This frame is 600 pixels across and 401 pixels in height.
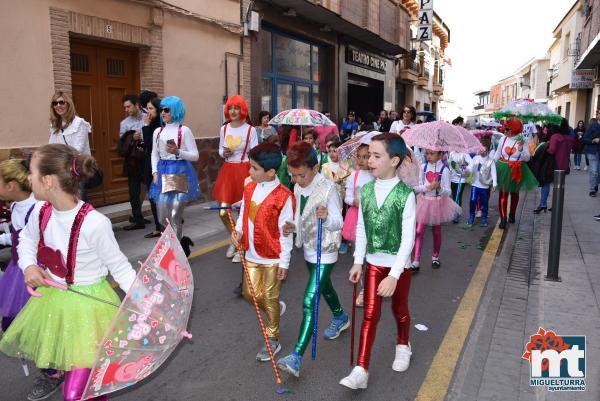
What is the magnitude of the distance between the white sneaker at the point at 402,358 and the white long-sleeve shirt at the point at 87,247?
206 cm

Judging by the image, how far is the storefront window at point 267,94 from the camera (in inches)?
537

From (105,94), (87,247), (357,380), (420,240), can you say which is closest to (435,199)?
(420,240)

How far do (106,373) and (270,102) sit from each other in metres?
12.5

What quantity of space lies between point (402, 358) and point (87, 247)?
2349 millimetres

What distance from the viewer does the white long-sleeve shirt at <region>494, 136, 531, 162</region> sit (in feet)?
28.0

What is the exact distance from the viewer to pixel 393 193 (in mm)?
3230

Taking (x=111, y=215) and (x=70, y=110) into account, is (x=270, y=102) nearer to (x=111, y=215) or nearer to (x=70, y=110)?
(x=111, y=215)

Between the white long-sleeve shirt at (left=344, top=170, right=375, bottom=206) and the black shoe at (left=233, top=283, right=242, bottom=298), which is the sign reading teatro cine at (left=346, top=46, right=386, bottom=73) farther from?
the black shoe at (left=233, top=283, right=242, bottom=298)

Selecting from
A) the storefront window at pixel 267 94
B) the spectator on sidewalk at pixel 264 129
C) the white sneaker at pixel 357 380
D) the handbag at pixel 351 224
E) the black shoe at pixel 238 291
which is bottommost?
the black shoe at pixel 238 291

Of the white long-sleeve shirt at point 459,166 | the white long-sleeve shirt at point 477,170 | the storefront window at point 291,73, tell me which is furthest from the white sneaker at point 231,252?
the storefront window at point 291,73

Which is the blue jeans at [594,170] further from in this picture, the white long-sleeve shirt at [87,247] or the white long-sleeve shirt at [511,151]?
the white long-sleeve shirt at [87,247]

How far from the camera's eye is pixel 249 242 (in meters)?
3.64

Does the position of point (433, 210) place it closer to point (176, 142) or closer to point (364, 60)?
point (176, 142)

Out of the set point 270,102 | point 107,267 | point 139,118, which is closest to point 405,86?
point 270,102
